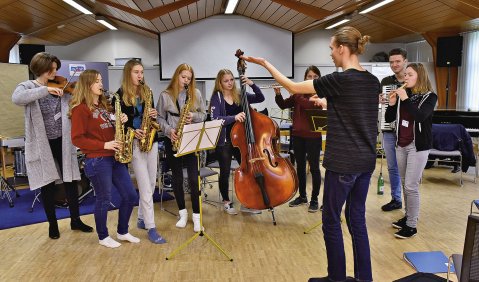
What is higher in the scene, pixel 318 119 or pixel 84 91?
pixel 84 91

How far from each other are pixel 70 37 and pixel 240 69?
7.94 m

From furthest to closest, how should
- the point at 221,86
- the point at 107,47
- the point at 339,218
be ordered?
the point at 107,47
the point at 221,86
the point at 339,218

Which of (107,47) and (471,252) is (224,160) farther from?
(107,47)

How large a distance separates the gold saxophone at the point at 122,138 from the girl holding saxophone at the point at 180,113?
44cm

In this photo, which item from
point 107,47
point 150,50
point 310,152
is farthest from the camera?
point 150,50

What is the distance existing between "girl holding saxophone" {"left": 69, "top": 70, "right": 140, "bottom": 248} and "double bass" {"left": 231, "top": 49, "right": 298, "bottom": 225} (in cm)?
102

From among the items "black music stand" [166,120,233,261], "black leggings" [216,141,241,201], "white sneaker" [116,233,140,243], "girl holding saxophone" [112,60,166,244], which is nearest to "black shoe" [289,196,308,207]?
"black leggings" [216,141,241,201]

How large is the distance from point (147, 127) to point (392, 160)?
8.88 ft

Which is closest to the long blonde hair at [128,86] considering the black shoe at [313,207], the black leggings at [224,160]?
the black leggings at [224,160]

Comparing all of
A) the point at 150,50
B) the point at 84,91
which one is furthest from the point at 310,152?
the point at 150,50

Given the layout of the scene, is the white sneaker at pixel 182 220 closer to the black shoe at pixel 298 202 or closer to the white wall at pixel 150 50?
the black shoe at pixel 298 202

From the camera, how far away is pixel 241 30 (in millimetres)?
9984

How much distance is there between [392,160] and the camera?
446 centimetres

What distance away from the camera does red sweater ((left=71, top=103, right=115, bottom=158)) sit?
10.7 ft
